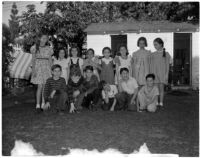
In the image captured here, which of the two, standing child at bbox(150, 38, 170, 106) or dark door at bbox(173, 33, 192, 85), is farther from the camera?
dark door at bbox(173, 33, 192, 85)

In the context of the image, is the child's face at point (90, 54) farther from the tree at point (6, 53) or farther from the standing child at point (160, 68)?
the tree at point (6, 53)

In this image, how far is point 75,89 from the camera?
6.75 m

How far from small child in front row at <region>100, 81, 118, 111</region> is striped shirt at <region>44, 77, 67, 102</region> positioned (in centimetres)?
75

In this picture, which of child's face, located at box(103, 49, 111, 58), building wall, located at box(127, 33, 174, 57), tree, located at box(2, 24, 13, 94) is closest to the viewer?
child's face, located at box(103, 49, 111, 58)

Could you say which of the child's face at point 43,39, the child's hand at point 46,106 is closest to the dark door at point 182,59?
the child's face at point 43,39

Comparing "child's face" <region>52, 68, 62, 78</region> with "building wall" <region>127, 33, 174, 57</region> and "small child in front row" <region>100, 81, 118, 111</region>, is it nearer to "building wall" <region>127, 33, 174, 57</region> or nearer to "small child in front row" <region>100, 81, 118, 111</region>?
"small child in front row" <region>100, 81, 118, 111</region>

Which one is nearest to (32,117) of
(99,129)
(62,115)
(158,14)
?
(62,115)

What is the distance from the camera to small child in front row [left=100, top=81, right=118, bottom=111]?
6.86 metres

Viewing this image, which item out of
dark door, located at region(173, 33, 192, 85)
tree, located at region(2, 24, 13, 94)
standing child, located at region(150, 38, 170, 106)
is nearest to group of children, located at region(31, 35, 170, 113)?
standing child, located at region(150, 38, 170, 106)

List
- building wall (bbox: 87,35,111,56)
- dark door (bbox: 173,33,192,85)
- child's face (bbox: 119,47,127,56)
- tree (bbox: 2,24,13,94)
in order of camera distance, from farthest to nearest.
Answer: dark door (bbox: 173,33,192,85)
building wall (bbox: 87,35,111,56)
tree (bbox: 2,24,13,94)
child's face (bbox: 119,47,127,56)

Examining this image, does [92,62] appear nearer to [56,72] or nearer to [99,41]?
[56,72]

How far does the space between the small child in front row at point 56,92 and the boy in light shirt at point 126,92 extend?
1.03m

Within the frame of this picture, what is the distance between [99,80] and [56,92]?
116cm

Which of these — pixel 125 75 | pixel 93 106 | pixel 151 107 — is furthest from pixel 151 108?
pixel 93 106
